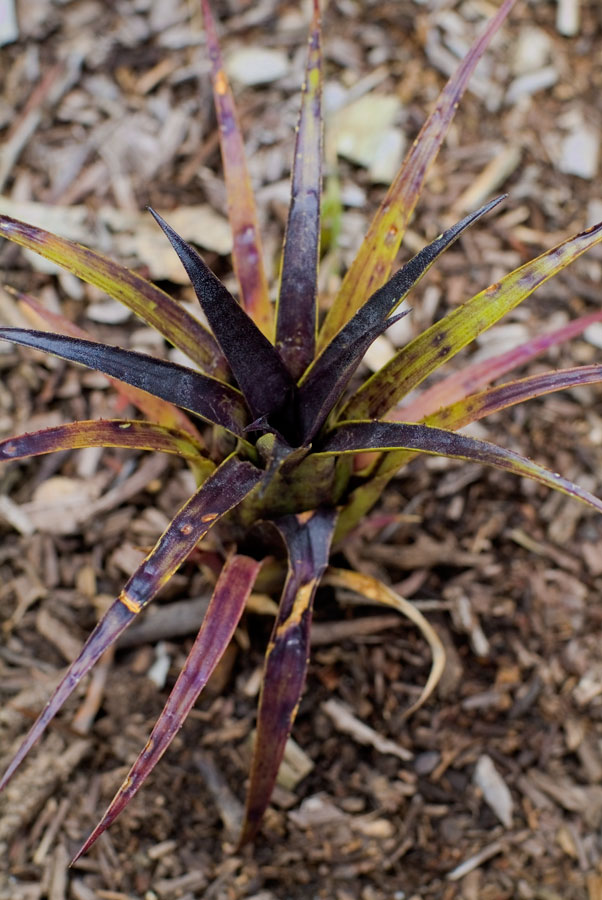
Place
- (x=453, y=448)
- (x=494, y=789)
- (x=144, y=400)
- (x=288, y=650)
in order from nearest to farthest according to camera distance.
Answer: (x=453, y=448) < (x=288, y=650) < (x=144, y=400) < (x=494, y=789)

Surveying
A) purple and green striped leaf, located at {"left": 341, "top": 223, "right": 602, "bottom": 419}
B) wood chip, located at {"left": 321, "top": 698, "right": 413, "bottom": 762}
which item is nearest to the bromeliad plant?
purple and green striped leaf, located at {"left": 341, "top": 223, "right": 602, "bottom": 419}

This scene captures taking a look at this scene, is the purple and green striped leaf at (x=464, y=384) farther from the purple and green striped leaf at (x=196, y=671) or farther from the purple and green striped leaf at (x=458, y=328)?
the purple and green striped leaf at (x=196, y=671)

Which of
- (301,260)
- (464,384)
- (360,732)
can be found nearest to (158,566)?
(301,260)

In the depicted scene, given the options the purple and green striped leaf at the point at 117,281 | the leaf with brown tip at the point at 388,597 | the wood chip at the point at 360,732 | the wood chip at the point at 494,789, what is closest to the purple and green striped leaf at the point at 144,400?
the purple and green striped leaf at the point at 117,281

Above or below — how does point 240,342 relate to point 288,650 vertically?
above

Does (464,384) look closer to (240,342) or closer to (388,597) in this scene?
(388,597)

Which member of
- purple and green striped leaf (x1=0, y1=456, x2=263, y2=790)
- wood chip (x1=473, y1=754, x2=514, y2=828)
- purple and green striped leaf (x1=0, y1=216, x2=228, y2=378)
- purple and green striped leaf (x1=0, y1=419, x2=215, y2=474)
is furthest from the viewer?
wood chip (x1=473, y1=754, x2=514, y2=828)

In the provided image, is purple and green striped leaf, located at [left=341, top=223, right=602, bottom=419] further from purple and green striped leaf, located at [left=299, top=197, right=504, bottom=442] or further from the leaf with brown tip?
the leaf with brown tip
